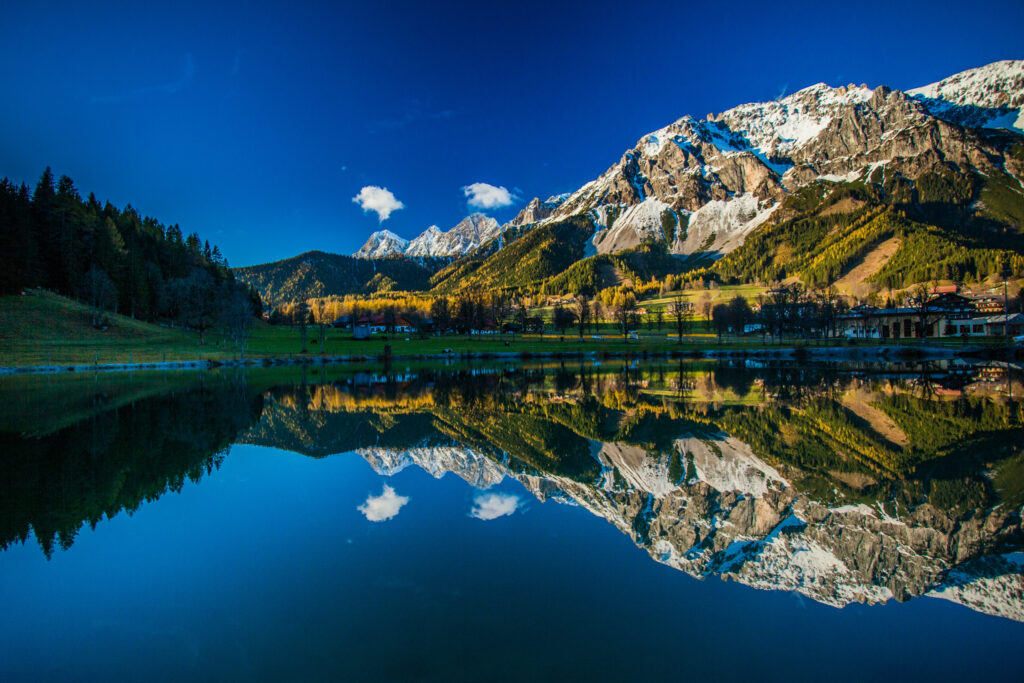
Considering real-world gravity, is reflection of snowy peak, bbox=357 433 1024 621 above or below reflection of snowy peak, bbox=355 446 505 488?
above

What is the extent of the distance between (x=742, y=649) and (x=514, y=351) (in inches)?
→ 2893

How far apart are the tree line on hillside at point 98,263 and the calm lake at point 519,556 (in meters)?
62.0

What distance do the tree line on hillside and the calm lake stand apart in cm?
6200

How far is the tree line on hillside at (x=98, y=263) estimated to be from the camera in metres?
60.4

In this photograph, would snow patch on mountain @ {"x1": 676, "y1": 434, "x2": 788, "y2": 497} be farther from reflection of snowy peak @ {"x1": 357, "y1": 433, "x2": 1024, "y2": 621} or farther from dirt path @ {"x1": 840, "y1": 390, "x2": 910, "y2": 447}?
dirt path @ {"x1": 840, "y1": 390, "x2": 910, "y2": 447}

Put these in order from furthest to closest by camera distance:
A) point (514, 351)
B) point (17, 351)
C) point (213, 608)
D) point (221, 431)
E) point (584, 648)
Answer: point (514, 351), point (17, 351), point (221, 431), point (213, 608), point (584, 648)

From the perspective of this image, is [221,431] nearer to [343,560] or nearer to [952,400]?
[343,560]

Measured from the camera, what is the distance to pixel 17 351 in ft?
162

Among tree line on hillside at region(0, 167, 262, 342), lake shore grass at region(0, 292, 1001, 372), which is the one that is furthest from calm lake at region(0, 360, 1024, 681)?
tree line on hillside at region(0, 167, 262, 342)

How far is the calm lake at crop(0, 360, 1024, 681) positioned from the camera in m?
4.64

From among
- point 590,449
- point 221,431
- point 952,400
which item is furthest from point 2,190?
point 952,400

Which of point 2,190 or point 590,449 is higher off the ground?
point 2,190

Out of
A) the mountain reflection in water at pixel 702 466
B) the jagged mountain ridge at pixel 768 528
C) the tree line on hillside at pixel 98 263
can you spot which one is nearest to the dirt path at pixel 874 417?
the mountain reflection in water at pixel 702 466

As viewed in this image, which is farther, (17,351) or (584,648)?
(17,351)
